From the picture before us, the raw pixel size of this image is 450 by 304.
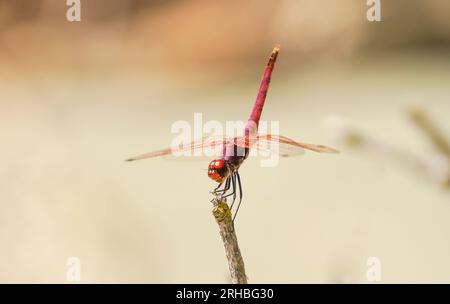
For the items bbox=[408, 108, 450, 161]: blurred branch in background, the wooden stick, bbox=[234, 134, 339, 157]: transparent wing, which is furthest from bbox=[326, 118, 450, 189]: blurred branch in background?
bbox=[234, 134, 339, 157]: transparent wing

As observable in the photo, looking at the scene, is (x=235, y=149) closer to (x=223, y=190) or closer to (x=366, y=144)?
(x=223, y=190)

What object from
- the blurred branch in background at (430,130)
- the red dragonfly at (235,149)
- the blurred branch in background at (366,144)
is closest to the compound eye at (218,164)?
the red dragonfly at (235,149)

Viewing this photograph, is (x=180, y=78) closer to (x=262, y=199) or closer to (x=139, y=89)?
(x=139, y=89)

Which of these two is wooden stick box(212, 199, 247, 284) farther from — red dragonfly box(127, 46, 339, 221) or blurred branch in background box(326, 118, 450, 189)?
blurred branch in background box(326, 118, 450, 189)

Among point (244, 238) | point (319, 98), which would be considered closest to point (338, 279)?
point (244, 238)

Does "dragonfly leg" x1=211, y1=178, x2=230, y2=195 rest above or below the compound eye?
below

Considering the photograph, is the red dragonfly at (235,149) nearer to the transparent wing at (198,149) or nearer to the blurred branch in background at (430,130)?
the transparent wing at (198,149)

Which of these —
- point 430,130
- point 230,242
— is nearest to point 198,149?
point 230,242
